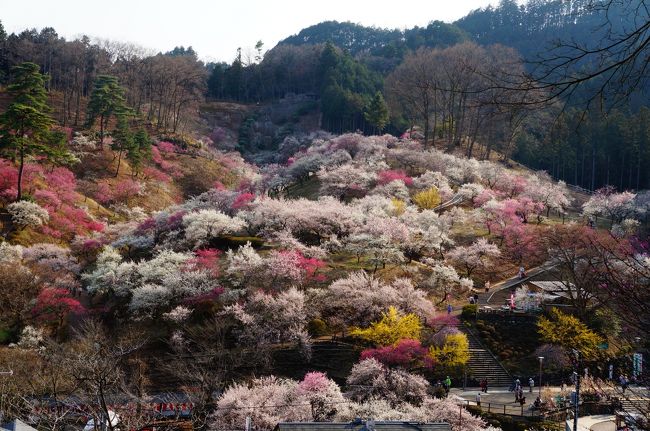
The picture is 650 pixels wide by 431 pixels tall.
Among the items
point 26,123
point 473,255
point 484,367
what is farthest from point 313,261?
point 26,123

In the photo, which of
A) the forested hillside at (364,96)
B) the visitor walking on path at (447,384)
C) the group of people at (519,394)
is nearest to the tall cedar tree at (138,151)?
the forested hillside at (364,96)

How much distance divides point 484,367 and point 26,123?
1491 inches

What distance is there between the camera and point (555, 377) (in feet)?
96.7

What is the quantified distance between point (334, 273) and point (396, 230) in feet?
20.0

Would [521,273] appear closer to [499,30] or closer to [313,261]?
[313,261]

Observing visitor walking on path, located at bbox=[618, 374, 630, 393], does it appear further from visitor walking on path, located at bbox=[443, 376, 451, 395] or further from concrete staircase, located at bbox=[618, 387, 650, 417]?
visitor walking on path, located at bbox=[443, 376, 451, 395]

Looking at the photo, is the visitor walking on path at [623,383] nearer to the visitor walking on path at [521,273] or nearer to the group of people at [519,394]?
the group of people at [519,394]

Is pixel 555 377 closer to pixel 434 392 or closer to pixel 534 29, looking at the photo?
pixel 434 392

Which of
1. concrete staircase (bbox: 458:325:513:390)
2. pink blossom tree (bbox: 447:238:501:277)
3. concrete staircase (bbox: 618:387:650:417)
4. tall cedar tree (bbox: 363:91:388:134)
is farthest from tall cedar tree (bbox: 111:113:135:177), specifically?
concrete staircase (bbox: 618:387:650:417)

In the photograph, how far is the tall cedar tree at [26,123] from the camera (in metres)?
44.5

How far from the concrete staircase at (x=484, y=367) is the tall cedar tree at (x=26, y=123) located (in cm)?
3471

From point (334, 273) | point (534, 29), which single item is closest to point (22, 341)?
point (334, 273)

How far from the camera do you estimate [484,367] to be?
30219 millimetres

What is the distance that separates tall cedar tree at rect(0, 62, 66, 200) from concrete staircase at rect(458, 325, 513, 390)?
1367 inches
